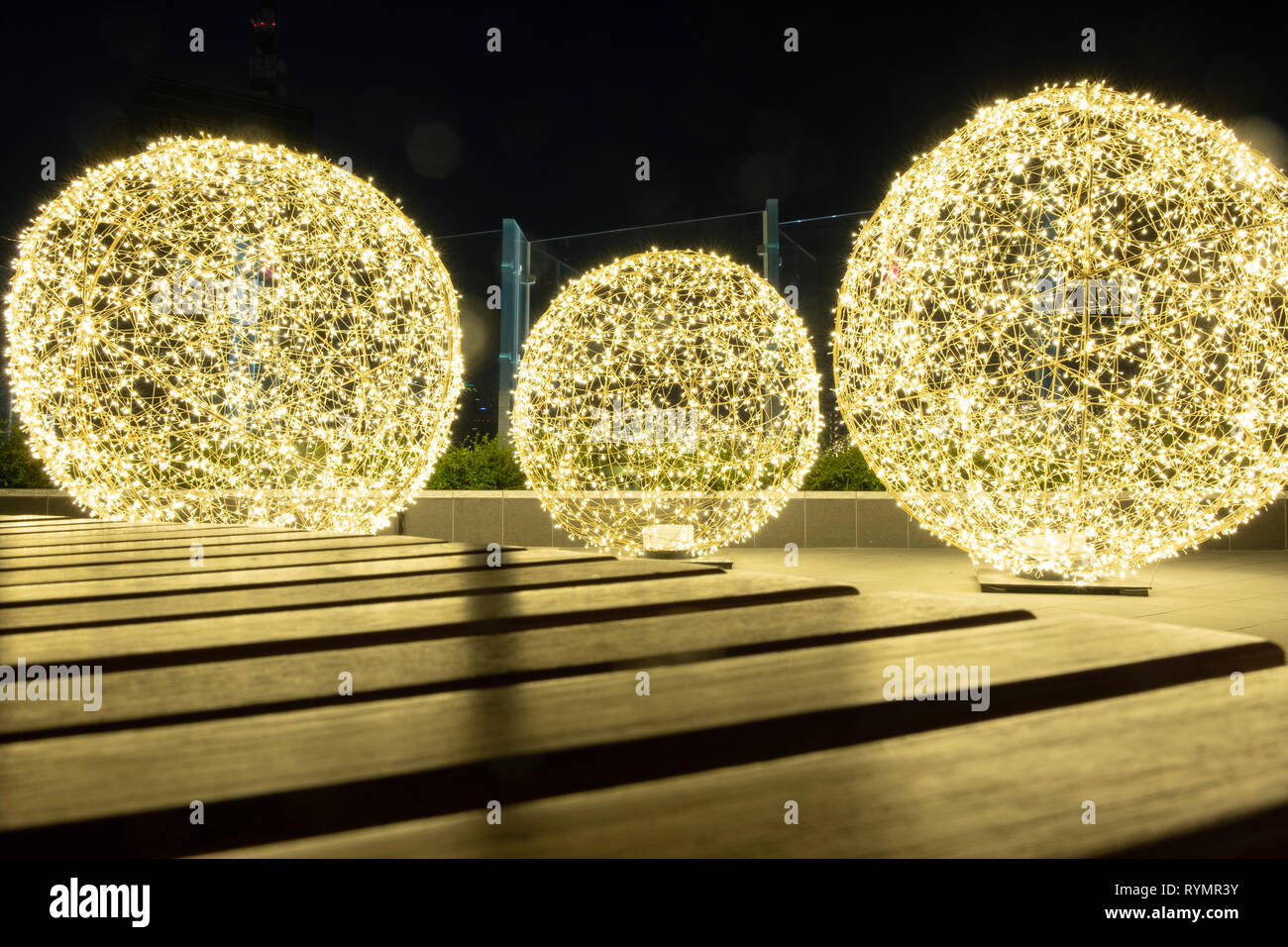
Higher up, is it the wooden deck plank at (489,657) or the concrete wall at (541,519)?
the wooden deck plank at (489,657)

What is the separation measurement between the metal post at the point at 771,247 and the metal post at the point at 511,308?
293 cm

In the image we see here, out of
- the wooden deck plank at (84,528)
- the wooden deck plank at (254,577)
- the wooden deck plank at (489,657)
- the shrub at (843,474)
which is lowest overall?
the wooden deck plank at (489,657)

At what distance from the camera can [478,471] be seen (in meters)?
9.15

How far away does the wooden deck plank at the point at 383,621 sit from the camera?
0.89 meters

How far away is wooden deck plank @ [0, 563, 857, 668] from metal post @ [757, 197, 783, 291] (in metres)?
9.10

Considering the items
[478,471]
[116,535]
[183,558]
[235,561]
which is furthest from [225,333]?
[235,561]

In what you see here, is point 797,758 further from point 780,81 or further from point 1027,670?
point 780,81

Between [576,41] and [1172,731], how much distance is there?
12007mm

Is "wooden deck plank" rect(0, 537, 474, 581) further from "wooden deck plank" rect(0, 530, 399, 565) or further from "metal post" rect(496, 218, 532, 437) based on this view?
"metal post" rect(496, 218, 532, 437)

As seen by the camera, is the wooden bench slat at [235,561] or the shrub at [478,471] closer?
the wooden bench slat at [235,561]

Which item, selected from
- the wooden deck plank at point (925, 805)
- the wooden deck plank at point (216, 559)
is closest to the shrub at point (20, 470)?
the wooden deck plank at point (216, 559)

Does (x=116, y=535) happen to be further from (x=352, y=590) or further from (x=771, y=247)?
(x=771, y=247)

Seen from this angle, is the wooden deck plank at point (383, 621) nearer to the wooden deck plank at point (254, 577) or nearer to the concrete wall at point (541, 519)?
the wooden deck plank at point (254, 577)

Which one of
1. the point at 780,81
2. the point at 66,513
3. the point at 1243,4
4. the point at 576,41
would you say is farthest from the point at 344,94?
the point at 1243,4
